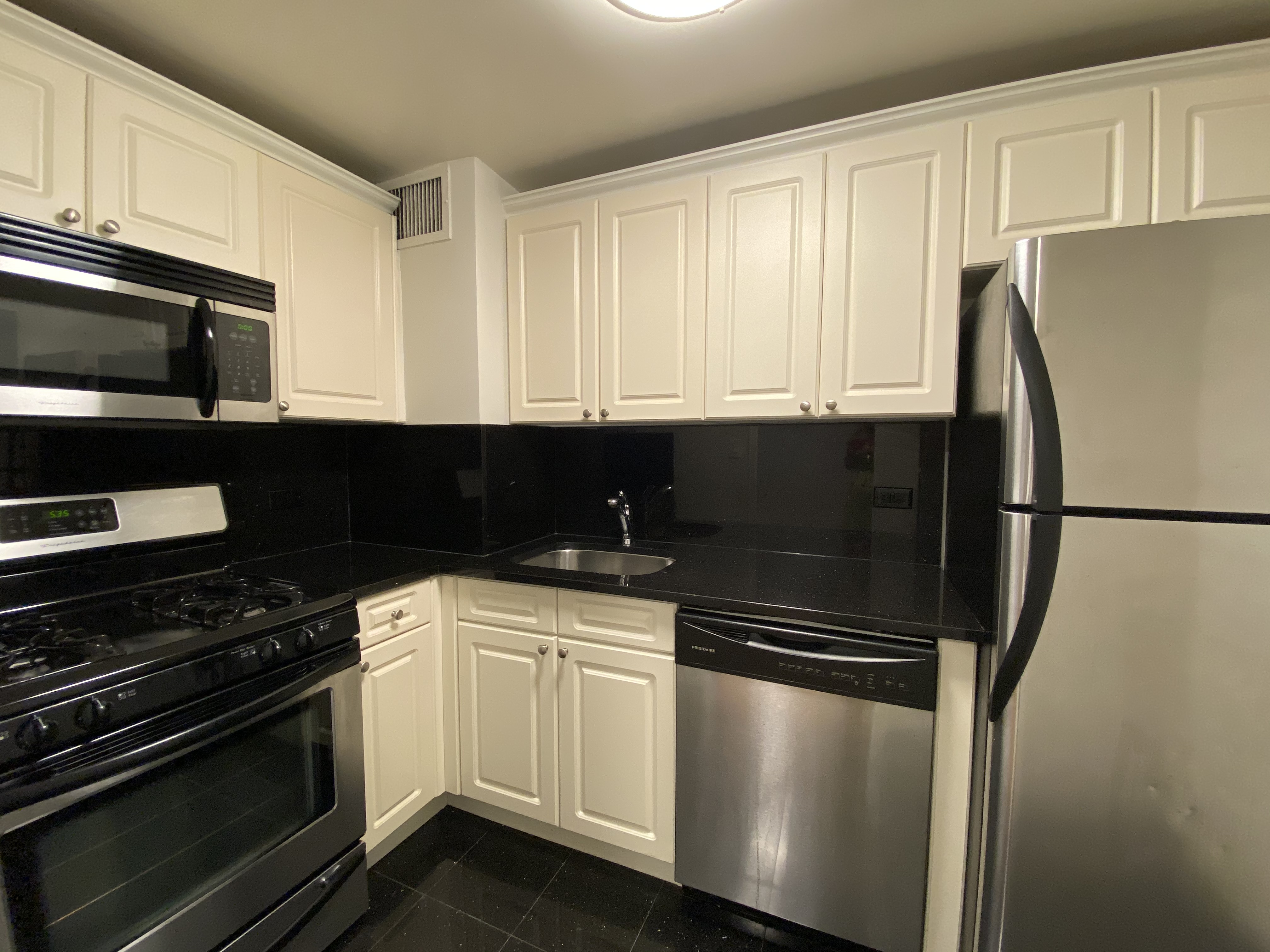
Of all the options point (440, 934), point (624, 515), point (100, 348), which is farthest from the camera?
point (624, 515)

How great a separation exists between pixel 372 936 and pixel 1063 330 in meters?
2.21

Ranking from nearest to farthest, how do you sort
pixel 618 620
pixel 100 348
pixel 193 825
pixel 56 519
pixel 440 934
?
pixel 193 825 → pixel 100 348 → pixel 56 519 → pixel 440 934 → pixel 618 620

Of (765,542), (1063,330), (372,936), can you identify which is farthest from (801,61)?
(372,936)

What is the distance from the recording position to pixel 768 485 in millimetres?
1809

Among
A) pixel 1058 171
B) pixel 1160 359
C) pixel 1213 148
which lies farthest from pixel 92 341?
pixel 1213 148

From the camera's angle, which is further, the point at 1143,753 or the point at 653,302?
the point at 653,302

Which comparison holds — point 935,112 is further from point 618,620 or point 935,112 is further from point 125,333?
point 125,333

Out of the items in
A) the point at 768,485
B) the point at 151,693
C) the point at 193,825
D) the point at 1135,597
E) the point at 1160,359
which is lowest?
the point at 193,825

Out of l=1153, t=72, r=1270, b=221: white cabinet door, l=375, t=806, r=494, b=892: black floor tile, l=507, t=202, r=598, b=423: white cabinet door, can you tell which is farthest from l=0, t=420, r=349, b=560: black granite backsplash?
l=1153, t=72, r=1270, b=221: white cabinet door

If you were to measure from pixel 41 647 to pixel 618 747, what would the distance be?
4.30 feet

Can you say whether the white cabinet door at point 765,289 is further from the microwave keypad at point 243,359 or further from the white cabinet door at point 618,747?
the microwave keypad at point 243,359

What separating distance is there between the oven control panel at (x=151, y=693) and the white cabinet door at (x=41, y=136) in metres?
0.99

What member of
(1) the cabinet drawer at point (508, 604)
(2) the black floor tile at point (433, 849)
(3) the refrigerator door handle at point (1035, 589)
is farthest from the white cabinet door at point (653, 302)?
(2) the black floor tile at point (433, 849)

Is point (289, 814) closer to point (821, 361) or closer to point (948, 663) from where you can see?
point (948, 663)
